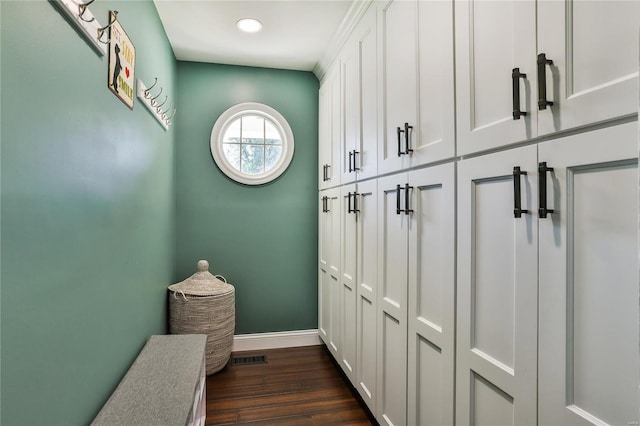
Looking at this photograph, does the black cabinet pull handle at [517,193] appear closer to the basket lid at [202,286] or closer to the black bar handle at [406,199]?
the black bar handle at [406,199]

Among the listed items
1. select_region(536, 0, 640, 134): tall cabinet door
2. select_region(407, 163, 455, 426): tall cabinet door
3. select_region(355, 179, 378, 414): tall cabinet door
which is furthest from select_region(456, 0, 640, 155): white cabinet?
select_region(355, 179, 378, 414): tall cabinet door

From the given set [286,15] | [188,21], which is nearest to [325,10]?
[286,15]

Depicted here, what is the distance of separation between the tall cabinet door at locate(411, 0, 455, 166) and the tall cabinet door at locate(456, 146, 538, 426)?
190 millimetres

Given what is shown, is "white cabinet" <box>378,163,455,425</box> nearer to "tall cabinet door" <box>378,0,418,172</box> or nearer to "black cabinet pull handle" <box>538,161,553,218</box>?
"tall cabinet door" <box>378,0,418,172</box>

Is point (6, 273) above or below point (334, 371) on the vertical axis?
above

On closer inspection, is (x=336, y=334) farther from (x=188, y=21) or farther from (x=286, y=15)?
(x=188, y=21)

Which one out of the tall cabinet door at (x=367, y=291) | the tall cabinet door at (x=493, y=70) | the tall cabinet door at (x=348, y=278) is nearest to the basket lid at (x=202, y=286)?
the tall cabinet door at (x=348, y=278)

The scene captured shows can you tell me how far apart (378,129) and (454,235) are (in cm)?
85

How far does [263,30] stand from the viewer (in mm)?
2527

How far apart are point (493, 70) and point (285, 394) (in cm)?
223

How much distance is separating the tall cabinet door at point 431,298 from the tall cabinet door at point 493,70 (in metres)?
0.20

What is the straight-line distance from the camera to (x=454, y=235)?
1230 millimetres

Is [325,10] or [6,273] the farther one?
[325,10]

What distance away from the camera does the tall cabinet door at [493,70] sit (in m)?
0.92
